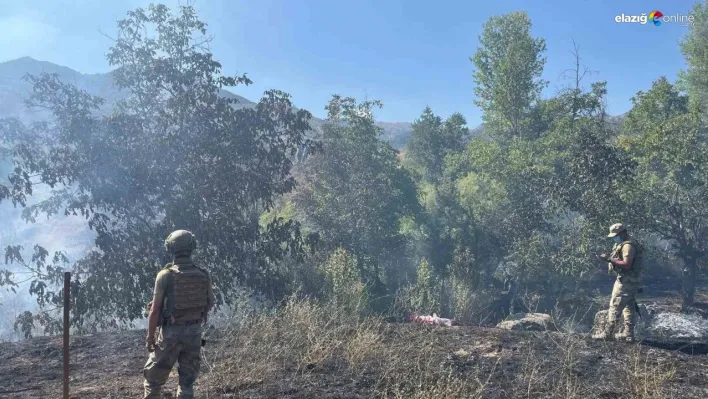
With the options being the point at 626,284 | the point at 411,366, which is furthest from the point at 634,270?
the point at 411,366

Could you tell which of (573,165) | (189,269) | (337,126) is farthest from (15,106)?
(189,269)

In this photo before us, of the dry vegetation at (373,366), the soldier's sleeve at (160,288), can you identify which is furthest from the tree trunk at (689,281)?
the soldier's sleeve at (160,288)

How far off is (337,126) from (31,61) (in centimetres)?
7838

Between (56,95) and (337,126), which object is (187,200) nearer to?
(56,95)

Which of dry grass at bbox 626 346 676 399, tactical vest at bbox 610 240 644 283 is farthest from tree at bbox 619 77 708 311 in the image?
dry grass at bbox 626 346 676 399

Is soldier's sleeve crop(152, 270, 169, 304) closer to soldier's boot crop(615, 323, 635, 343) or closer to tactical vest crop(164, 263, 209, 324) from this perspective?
tactical vest crop(164, 263, 209, 324)

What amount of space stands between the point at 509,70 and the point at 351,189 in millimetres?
13533

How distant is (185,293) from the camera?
14.9 ft

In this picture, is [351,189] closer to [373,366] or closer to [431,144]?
[373,366]

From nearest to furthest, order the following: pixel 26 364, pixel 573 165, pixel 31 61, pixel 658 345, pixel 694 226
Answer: pixel 26 364, pixel 658 345, pixel 573 165, pixel 694 226, pixel 31 61

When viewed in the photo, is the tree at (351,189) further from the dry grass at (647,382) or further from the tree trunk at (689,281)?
the dry grass at (647,382)

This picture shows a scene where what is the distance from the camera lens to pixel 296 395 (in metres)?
5.30

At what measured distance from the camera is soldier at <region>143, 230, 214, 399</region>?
446 cm

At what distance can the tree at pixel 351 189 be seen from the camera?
19578 millimetres
